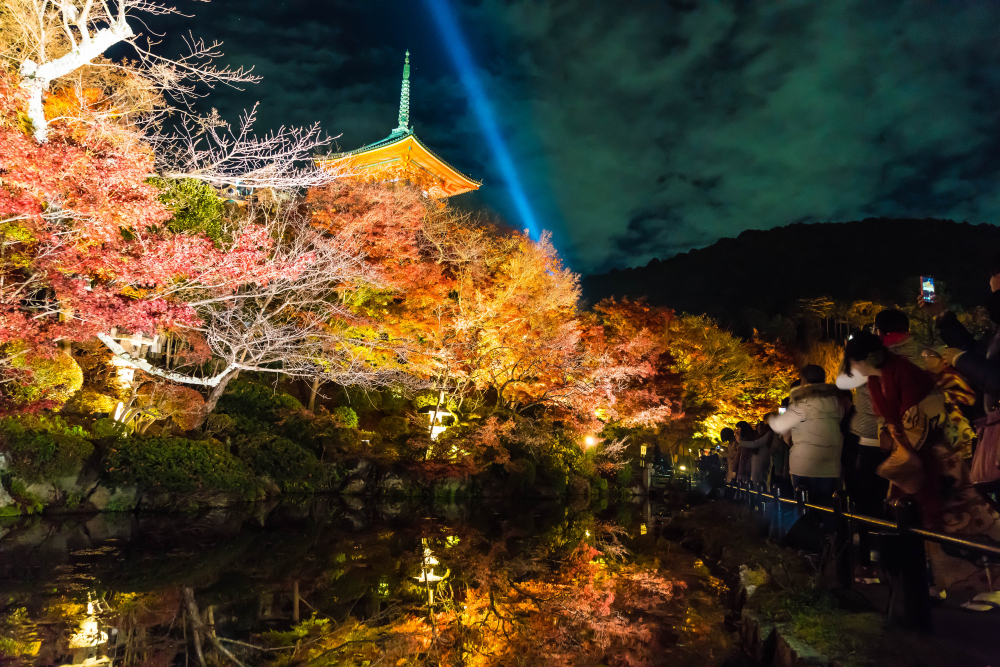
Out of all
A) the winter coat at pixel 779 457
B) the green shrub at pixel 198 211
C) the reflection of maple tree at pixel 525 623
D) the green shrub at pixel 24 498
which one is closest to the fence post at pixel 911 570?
the reflection of maple tree at pixel 525 623

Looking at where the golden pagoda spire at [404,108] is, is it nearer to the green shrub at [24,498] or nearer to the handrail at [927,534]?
the green shrub at [24,498]

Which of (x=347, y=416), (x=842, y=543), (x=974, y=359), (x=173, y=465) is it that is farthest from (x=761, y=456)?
(x=347, y=416)

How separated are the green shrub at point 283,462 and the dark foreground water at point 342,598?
12.6ft

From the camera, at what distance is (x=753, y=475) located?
711 cm

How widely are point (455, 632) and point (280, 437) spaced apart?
1045 cm

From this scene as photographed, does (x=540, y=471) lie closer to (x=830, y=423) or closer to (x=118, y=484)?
(x=118, y=484)

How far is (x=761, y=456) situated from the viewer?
712 cm

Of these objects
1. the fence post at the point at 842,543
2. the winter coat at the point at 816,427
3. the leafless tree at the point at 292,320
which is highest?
the leafless tree at the point at 292,320

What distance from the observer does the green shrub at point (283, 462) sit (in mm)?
12398

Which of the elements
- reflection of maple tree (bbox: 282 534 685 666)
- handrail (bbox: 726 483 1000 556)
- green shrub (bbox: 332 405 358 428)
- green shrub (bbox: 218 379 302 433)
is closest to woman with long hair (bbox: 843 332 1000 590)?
handrail (bbox: 726 483 1000 556)

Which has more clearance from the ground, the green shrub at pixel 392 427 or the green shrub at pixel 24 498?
the green shrub at pixel 392 427

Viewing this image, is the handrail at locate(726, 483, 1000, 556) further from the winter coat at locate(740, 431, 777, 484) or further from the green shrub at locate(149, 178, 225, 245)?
the green shrub at locate(149, 178, 225, 245)

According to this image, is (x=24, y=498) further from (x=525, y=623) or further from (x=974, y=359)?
(x=974, y=359)

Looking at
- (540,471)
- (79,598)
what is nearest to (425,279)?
(540,471)
